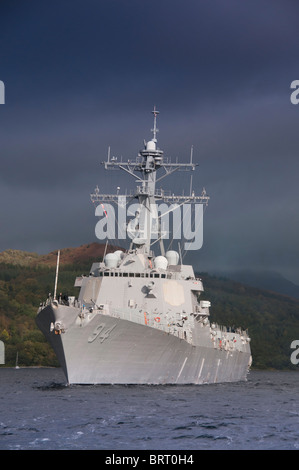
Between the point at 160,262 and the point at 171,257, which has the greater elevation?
the point at 171,257

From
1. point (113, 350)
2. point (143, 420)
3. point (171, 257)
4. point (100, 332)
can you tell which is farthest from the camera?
point (171, 257)

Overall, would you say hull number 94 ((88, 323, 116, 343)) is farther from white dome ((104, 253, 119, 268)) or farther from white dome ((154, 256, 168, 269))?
white dome ((154, 256, 168, 269))

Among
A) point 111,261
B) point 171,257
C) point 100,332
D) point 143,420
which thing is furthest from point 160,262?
point 143,420

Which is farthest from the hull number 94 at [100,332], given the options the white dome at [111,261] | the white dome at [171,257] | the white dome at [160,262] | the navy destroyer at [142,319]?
the white dome at [171,257]

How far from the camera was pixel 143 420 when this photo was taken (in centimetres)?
2678

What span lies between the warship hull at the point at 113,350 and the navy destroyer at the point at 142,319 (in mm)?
49

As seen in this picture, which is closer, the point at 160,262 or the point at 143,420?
the point at 143,420

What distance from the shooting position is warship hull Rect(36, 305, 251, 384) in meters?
36.1

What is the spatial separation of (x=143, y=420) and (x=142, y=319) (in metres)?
13.0

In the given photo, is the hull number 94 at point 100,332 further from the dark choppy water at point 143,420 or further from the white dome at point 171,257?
the white dome at point 171,257

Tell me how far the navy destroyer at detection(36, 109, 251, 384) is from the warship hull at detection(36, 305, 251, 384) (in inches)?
1.9

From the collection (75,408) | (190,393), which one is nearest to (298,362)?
(190,393)

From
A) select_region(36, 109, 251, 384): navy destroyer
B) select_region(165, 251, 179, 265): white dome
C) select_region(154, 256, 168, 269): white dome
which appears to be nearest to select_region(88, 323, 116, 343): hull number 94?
select_region(36, 109, 251, 384): navy destroyer

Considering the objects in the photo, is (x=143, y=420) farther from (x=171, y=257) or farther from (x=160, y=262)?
(x=171, y=257)
